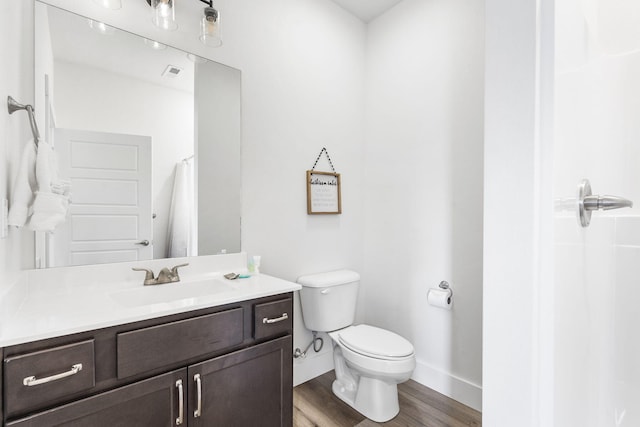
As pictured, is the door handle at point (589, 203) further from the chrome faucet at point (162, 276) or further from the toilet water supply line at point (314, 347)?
the toilet water supply line at point (314, 347)

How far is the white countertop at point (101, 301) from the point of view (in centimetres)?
96

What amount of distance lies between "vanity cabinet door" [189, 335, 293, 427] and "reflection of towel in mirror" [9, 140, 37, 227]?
0.78 metres

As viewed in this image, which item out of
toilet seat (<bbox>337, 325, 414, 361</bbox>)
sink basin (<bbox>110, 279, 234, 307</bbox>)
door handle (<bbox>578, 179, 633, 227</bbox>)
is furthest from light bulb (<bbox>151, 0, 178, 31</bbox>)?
toilet seat (<bbox>337, 325, 414, 361</bbox>)

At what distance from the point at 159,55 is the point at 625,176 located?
2.09m

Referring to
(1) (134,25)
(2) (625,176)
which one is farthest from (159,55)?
(2) (625,176)

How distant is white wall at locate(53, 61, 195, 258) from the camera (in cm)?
143

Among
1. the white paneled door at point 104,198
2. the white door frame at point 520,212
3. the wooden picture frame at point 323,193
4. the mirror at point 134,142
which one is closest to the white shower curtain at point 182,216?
the mirror at point 134,142

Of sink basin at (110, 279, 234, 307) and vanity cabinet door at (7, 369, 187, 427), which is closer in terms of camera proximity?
vanity cabinet door at (7, 369, 187, 427)

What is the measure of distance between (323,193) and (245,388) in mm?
1378

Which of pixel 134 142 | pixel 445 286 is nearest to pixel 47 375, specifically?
pixel 134 142

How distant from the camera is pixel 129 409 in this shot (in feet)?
3.48

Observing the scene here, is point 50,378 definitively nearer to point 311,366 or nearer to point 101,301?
point 101,301

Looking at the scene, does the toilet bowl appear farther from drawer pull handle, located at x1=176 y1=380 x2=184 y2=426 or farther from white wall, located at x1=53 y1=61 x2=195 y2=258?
white wall, located at x1=53 y1=61 x2=195 y2=258

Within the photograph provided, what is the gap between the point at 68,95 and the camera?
1429 millimetres
